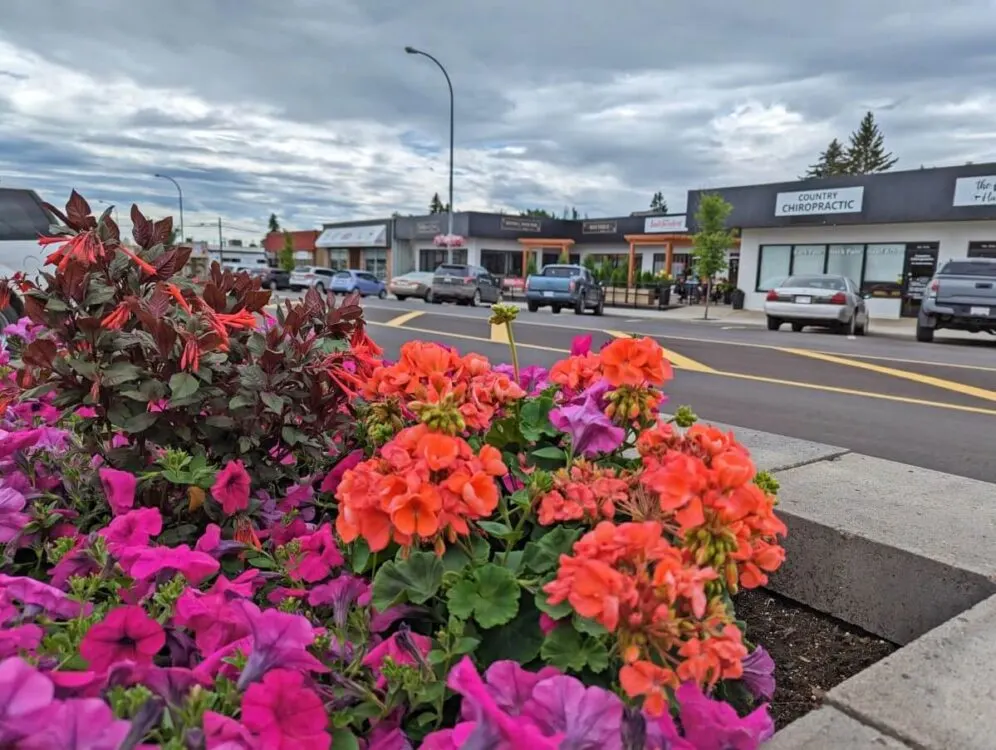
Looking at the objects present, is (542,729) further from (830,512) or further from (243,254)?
(243,254)

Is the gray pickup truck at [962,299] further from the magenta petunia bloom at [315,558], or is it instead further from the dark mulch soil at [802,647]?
the magenta petunia bloom at [315,558]

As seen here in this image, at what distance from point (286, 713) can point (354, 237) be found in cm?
5671

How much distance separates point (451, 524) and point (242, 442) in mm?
719

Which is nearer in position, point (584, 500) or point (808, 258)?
point (584, 500)

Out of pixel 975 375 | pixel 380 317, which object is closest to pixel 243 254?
pixel 380 317

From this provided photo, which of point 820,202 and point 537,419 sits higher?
point 820,202

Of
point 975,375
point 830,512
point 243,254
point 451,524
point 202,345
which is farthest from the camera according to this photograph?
point 243,254

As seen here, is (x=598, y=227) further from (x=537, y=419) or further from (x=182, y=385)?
(x=182, y=385)

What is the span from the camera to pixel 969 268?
14992mm

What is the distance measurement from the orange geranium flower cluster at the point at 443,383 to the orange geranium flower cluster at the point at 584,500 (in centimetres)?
31

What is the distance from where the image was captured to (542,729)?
1111mm

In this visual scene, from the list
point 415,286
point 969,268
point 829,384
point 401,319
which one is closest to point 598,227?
point 415,286

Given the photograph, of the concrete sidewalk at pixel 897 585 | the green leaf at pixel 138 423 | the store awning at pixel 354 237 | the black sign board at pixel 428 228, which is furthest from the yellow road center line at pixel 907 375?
the store awning at pixel 354 237

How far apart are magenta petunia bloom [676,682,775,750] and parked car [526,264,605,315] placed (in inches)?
845
